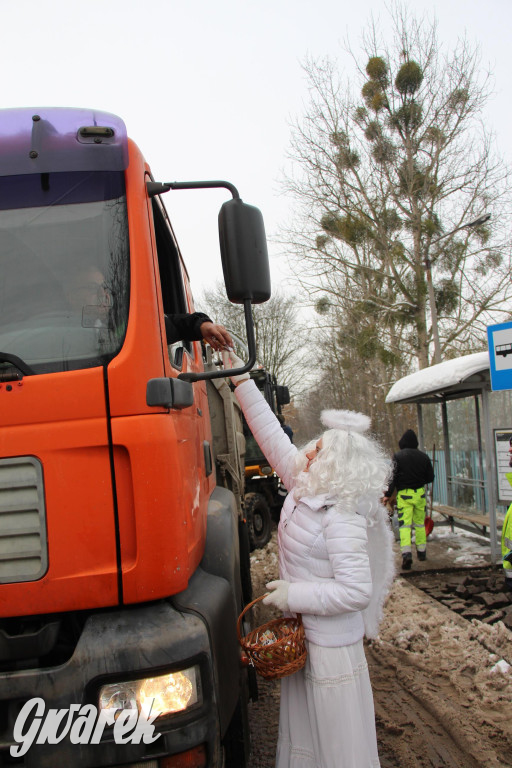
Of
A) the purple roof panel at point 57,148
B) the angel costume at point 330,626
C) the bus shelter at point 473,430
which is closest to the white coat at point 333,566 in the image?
the angel costume at point 330,626

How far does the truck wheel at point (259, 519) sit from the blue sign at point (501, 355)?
5.10 m

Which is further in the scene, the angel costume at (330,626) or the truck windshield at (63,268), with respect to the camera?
the angel costume at (330,626)

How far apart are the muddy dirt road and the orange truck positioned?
5.65 feet

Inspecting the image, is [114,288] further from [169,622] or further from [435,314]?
[435,314]

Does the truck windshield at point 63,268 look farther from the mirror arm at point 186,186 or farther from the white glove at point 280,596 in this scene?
the white glove at point 280,596

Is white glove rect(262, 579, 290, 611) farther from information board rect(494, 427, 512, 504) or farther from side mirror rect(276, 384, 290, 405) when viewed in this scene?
side mirror rect(276, 384, 290, 405)

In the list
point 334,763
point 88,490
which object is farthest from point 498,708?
point 88,490

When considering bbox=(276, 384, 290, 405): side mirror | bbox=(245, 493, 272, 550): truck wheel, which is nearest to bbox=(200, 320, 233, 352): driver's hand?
bbox=(245, 493, 272, 550): truck wheel

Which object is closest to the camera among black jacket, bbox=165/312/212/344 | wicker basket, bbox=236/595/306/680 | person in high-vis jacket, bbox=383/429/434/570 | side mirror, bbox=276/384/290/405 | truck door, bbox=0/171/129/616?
truck door, bbox=0/171/129/616

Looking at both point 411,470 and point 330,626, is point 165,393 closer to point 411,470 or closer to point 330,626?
point 330,626

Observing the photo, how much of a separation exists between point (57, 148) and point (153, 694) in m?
1.87

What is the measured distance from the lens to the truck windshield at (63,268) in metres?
2.04

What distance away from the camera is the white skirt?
2459 millimetres

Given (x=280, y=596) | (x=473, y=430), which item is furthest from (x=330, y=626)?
(x=473, y=430)
